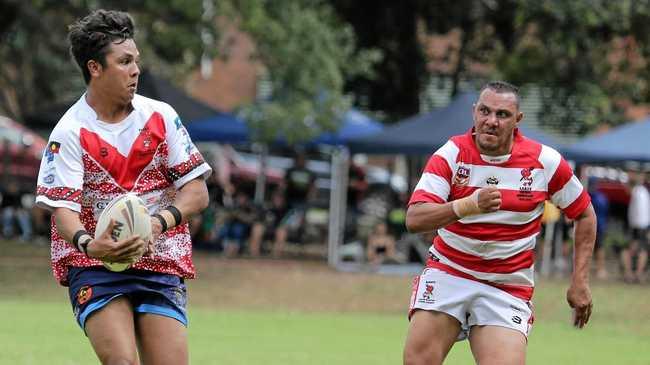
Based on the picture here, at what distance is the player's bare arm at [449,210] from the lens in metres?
6.76

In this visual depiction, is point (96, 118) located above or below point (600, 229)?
above

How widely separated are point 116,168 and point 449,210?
5.67ft

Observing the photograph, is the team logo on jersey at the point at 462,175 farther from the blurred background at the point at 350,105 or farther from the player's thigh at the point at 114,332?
the blurred background at the point at 350,105

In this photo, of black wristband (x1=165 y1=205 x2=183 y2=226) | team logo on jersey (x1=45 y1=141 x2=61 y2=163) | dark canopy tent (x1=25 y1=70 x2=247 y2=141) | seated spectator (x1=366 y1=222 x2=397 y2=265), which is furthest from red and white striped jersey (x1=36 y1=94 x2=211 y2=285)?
seated spectator (x1=366 y1=222 x2=397 y2=265)

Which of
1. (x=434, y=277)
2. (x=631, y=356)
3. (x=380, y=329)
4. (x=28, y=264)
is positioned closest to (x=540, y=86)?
(x=28, y=264)

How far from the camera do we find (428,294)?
23.8 ft

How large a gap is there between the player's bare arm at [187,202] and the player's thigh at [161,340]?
1.29ft

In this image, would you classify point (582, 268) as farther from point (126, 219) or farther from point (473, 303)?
point (126, 219)

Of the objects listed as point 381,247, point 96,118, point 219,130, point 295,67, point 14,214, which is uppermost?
point 96,118

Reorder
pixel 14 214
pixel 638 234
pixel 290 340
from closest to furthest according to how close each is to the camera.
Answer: pixel 290 340, pixel 638 234, pixel 14 214

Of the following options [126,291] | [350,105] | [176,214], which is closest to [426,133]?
[350,105]

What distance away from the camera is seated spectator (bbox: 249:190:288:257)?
26812 millimetres

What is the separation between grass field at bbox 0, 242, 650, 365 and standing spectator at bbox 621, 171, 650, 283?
506 millimetres

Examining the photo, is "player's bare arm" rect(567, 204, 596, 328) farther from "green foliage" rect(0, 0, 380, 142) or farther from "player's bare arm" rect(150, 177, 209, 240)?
"green foliage" rect(0, 0, 380, 142)
